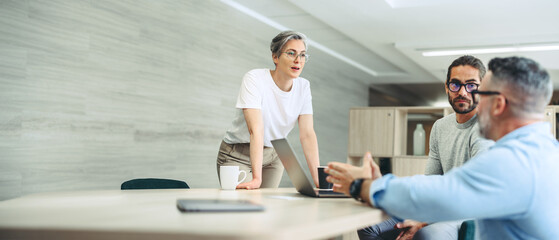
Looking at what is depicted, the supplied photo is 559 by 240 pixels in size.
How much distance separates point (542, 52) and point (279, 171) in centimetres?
478

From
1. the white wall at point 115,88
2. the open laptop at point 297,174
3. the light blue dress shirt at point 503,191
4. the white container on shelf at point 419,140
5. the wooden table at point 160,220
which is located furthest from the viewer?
the white container on shelf at point 419,140

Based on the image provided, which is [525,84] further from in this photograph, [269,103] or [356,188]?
[269,103]

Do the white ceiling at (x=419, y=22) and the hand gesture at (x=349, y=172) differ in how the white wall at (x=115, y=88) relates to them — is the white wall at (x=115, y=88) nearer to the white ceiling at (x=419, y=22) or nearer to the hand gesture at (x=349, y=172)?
the white ceiling at (x=419, y=22)

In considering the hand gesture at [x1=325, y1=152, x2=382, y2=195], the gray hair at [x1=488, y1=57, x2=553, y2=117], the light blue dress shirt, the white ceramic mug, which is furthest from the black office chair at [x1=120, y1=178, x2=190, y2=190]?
the gray hair at [x1=488, y1=57, x2=553, y2=117]

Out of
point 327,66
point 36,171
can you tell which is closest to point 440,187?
point 36,171

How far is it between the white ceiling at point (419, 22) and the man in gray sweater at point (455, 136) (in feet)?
8.19

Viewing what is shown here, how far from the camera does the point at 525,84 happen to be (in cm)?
131

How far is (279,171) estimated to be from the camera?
9.14ft

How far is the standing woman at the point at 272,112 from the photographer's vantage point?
2488 mm

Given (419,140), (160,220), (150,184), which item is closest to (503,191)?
(160,220)

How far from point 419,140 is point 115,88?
3813mm

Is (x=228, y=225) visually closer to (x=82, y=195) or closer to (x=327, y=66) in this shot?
(x=82, y=195)

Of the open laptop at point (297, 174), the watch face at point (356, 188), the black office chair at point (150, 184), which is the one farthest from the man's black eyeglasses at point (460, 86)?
the black office chair at point (150, 184)

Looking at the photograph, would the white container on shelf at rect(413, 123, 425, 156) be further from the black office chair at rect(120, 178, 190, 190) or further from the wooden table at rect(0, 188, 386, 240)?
the wooden table at rect(0, 188, 386, 240)
